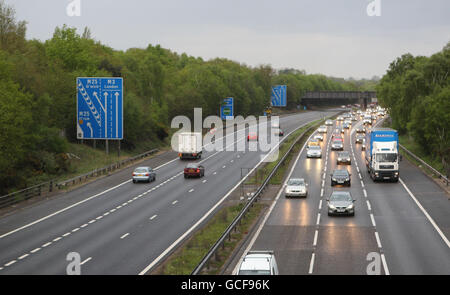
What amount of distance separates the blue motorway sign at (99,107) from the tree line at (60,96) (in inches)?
126

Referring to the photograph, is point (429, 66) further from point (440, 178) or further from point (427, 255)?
point (427, 255)

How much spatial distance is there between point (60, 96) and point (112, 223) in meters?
36.6

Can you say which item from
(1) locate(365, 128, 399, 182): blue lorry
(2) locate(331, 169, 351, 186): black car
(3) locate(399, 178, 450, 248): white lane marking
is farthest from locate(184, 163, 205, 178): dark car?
(3) locate(399, 178, 450, 248): white lane marking

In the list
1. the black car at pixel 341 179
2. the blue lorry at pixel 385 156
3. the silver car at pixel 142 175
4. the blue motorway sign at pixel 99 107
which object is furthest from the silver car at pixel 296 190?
the blue motorway sign at pixel 99 107

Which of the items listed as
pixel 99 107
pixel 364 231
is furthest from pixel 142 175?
pixel 364 231

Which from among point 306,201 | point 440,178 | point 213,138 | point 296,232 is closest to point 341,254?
point 296,232

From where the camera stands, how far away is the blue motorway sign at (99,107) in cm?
6097

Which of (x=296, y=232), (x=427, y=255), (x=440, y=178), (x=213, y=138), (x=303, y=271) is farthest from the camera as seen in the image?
(x=213, y=138)

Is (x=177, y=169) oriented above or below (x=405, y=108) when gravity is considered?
below

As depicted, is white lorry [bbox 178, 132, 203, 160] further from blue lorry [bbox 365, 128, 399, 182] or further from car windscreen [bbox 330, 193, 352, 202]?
car windscreen [bbox 330, 193, 352, 202]

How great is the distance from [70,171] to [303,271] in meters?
38.8

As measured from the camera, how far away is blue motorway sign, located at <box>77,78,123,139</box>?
200ft

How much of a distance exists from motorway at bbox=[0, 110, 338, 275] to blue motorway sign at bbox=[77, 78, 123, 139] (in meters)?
5.10

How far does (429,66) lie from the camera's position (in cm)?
8069
